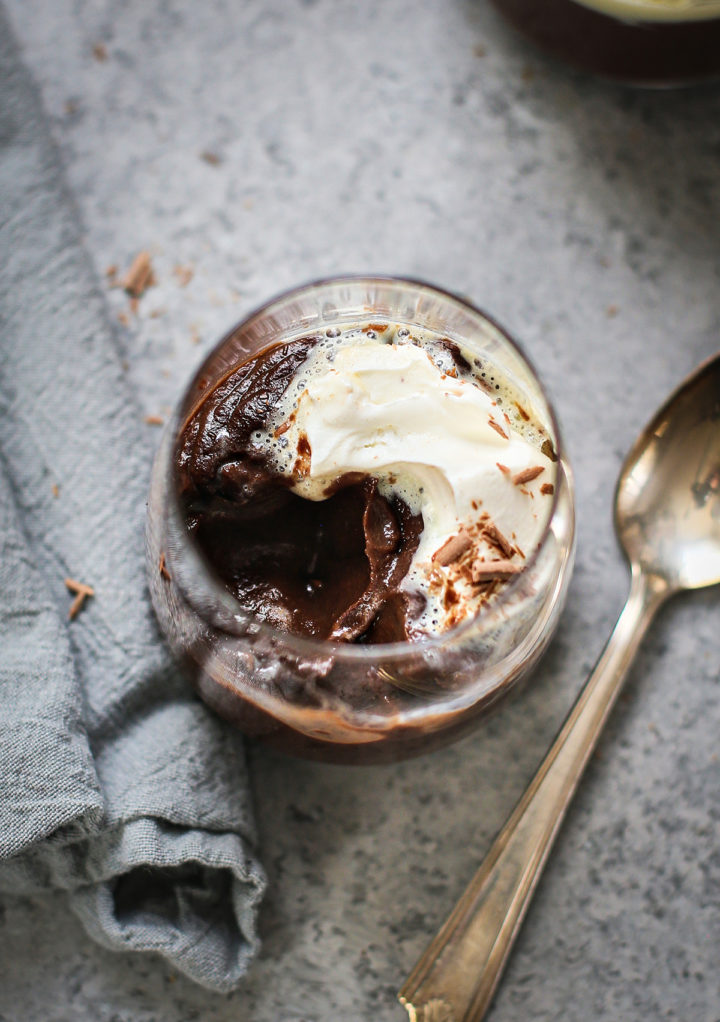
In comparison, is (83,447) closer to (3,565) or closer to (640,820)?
(3,565)

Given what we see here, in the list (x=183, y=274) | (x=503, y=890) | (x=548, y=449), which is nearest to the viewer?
(x=548, y=449)

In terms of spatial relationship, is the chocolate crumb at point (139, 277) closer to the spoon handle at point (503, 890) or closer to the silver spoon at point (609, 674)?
the silver spoon at point (609, 674)

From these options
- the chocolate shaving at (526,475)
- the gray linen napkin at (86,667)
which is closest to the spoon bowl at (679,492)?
the chocolate shaving at (526,475)

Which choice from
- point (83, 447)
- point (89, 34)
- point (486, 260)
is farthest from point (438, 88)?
point (83, 447)

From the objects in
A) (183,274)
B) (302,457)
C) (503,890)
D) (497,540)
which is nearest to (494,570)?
(497,540)

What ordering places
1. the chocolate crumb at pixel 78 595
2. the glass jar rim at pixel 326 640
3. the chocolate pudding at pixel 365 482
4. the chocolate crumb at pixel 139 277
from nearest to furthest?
the glass jar rim at pixel 326 640
the chocolate pudding at pixel 365 482
the chocolate crumb at pixel 78 595
the chocolate crumb at pixel 139 277

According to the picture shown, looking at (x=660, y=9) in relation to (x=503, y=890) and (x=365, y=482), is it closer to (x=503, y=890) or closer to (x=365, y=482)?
(x=365, y=482)
